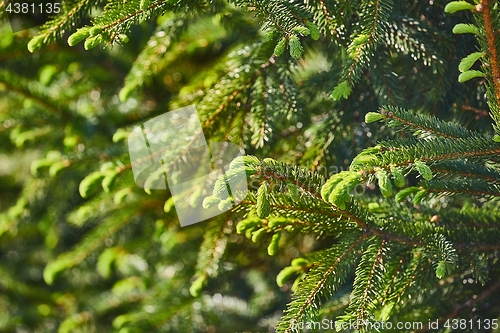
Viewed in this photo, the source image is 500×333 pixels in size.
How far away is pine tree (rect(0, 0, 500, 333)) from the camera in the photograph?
0.92 m

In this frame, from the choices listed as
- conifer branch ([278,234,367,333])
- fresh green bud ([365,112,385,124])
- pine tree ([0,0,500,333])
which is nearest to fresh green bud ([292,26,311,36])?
pine tree ([0,0,500,333])

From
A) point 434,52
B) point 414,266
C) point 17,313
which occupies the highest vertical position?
point 434,52

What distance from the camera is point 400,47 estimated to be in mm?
1112

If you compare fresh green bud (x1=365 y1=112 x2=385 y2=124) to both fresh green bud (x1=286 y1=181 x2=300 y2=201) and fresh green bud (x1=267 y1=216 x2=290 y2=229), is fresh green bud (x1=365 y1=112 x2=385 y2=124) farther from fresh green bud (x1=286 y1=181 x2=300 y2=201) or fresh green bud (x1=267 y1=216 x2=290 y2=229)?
fresh green bud (x1=267 y1=216 x2=290 y2=229)

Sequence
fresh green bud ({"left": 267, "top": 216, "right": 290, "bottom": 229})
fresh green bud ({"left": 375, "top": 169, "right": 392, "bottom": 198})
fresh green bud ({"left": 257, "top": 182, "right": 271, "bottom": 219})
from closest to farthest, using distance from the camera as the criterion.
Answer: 1. fresh green bud ({"left": 375, "top": 169, "right": 392, "bottom": 198})
2. fresh green bud ({"left": 257, "top": 182, "right": 271, "bottom": 219})
3. fresh green bud ({"left": 267, "top": 216, "right": 290, "bottom": 229})

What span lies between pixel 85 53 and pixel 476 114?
147cm

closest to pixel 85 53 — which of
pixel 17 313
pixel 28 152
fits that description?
pixel 28 152

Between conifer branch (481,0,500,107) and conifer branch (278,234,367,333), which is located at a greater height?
conifer branch (481,0,500,107)

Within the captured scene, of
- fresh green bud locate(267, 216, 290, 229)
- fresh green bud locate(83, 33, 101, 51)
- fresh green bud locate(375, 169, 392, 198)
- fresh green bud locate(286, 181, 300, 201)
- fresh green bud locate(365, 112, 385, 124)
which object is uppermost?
fresh green bud locate(83, 33, 101, 51)

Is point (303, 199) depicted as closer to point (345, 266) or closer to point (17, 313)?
point (345, 266)

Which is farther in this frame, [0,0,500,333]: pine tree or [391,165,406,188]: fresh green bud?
[0,0,500,333]: pine tree

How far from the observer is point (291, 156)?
1342mm

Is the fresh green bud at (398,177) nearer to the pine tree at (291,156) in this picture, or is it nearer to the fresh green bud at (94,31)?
the pine tree at (291,156)

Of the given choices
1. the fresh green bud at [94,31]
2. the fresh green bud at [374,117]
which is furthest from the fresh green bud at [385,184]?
the fresh green bud at [94,31]
